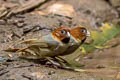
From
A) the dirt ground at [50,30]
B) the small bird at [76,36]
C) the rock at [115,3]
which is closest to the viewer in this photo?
the dirt ground at [50,30]

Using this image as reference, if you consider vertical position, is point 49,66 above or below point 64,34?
below

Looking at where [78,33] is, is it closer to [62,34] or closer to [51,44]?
[62,34]

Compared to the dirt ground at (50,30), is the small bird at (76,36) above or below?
above

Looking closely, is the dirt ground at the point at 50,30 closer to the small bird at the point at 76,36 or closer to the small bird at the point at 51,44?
the small bird at the point at 51,44

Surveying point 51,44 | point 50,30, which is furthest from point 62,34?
point 50,30

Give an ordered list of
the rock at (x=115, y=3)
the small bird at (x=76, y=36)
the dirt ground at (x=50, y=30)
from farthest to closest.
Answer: the rock at (x=115, y=3) < the small bird at (x=76, y=36) < the dirt ground at (x=50, y=30)

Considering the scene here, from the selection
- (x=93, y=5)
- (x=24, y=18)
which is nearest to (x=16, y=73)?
(x=24, y=18)

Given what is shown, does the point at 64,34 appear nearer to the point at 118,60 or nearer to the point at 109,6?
the point at 118,60

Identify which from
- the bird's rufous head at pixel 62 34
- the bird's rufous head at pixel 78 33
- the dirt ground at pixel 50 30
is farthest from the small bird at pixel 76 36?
the dirt ground at pixel 50 30

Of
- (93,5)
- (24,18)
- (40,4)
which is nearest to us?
(24,18)
